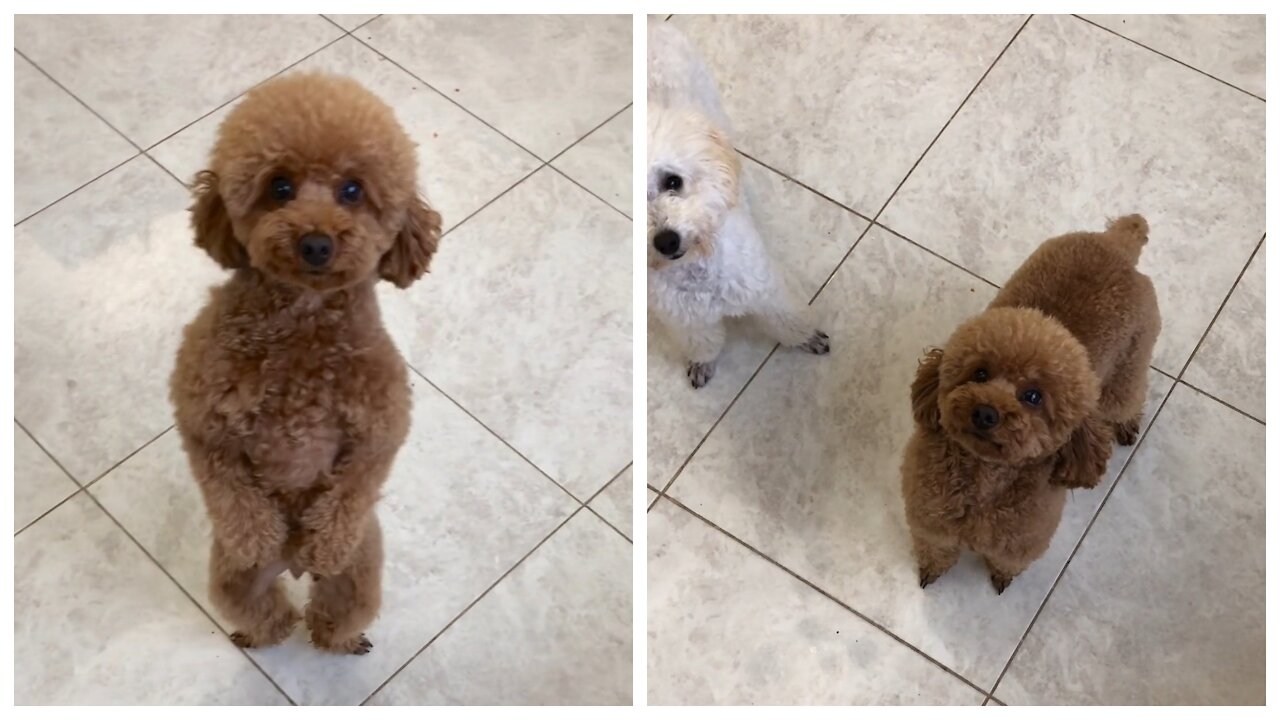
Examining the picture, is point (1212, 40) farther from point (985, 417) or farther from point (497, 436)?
point (497, 436)

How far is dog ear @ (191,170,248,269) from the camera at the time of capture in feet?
3.62

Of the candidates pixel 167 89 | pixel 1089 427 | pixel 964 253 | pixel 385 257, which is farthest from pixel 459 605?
pixel 167 89

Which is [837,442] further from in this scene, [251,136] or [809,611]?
[251,136]

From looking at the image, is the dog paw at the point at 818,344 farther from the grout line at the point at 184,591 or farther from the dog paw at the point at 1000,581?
the grout line at the point at 184,591

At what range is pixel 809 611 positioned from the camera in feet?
5.68

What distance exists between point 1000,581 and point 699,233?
2.73 ft

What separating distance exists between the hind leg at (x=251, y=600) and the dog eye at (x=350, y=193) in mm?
543

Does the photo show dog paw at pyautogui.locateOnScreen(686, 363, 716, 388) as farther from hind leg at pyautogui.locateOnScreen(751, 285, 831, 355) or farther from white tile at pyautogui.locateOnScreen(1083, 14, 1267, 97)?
white tile at pyautogui.locateOnScreen(1083, 14, 1267, 97)

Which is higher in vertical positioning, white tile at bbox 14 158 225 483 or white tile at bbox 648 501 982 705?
white tile at bbox 14 158 225 483

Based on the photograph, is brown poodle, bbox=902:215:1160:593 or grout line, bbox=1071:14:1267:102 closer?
brown poodle, bbox=902:215:1160:593

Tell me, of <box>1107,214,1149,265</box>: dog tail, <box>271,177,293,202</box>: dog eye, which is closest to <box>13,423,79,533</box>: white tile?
<box>271,177,293,202</box>: dog eye

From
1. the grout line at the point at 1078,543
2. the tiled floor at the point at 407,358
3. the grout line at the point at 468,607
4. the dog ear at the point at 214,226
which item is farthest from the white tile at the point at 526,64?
the grout line at the point at 1078,543

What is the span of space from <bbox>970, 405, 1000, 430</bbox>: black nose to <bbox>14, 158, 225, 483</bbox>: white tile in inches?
56.8

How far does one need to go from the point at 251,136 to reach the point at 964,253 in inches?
59.3
